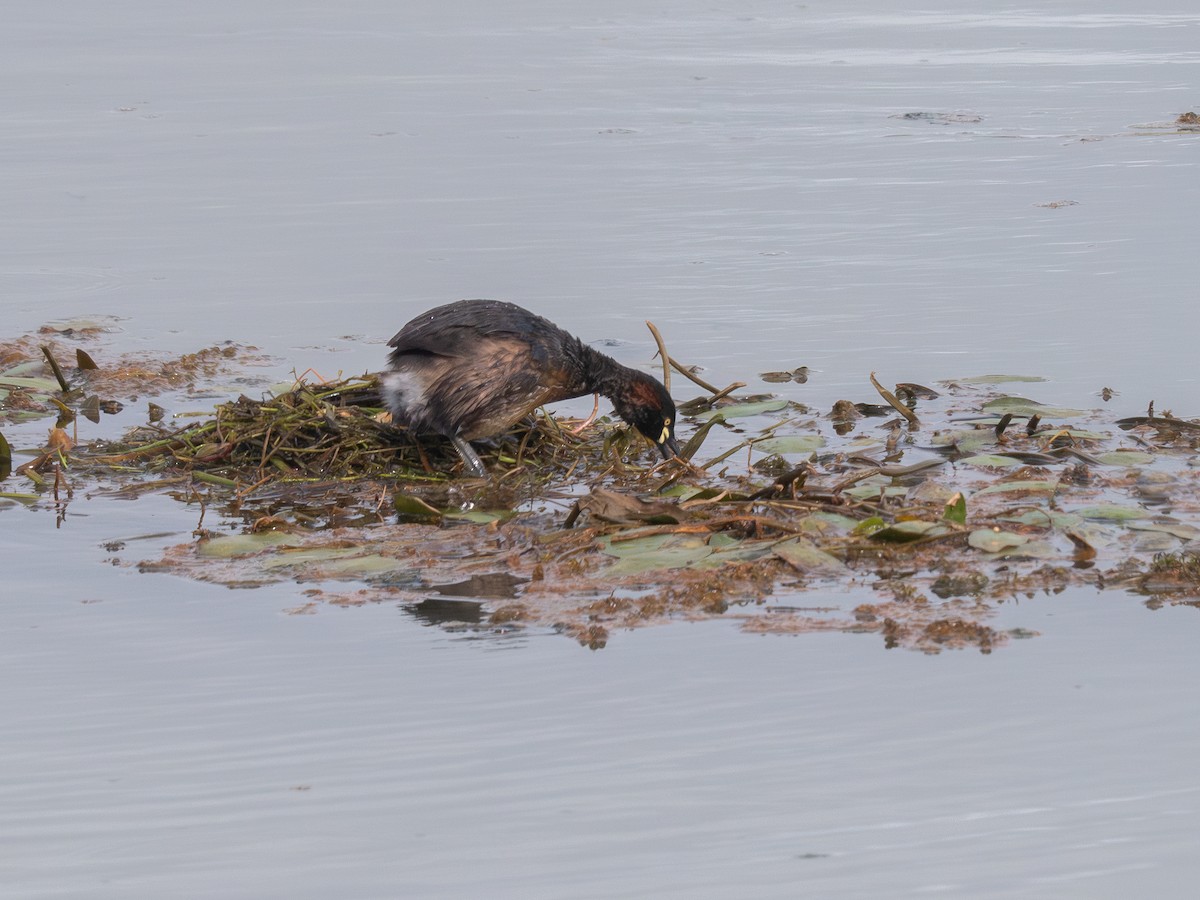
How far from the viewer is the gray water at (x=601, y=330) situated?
12.3 ft

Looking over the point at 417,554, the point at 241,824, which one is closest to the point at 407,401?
the point at 417,554

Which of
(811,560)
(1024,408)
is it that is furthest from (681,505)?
(1024,408)

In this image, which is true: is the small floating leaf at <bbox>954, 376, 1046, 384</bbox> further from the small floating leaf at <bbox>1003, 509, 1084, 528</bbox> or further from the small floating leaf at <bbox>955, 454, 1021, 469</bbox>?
the small floating leaf at <bbox>1003, 509, 1084, 528</bbox>

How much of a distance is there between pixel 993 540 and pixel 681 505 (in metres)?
1.10

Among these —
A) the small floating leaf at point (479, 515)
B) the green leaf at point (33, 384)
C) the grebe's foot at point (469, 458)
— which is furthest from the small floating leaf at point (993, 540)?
the green leaf at point (33, 384)

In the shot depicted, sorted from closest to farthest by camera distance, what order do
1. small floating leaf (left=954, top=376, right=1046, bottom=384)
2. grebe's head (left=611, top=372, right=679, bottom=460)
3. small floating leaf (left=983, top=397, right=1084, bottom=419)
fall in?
grebe's head (left=611, top=372, right=679, bottom=460)
small floating leaf (left=983, top=397, right=1084, bottom=419)
small floating leaf (left=954, top=376, right=1046, bottom=384)

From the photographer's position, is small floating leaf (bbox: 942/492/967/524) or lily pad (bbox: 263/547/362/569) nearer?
small floating leaf (bbox: 942/492/967/524)

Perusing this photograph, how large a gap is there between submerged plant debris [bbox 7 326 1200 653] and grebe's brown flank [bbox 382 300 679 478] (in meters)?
0.19

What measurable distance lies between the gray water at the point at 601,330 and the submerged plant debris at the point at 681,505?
20 centimetres

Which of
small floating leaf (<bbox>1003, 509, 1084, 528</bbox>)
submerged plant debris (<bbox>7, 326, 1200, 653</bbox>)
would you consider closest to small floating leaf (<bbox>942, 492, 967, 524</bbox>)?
submerged plant debris (<bbox>7, 326, 1200, 653</bbox>)

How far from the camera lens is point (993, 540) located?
5.39 meters

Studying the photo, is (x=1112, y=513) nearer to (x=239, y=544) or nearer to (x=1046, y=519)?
(x=1046, y=519)

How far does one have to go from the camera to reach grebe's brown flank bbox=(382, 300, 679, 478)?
21.9 ft

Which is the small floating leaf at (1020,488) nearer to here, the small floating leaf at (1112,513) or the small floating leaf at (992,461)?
the small floating leaf at (1112,513)
